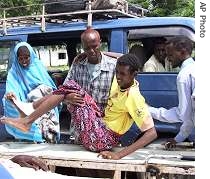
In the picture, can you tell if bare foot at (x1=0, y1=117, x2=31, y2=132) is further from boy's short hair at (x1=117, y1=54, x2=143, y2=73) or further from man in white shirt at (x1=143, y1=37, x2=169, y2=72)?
man in white shirt at (x1=143, y1=37, x2=169, y2=72)

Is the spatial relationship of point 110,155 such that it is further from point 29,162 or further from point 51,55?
point 51,55

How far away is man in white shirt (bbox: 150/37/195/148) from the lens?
3.76m

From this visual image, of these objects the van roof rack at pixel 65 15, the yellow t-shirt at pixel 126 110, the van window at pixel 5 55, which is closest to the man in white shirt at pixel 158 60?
the van roof rack at pixel 65 15

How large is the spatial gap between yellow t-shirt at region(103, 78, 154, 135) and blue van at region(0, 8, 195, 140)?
33.5 inches

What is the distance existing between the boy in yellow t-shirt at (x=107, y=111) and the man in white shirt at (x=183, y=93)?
405 mm

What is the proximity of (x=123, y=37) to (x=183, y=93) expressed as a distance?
4.34 feet

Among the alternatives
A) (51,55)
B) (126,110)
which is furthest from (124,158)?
(51,55)

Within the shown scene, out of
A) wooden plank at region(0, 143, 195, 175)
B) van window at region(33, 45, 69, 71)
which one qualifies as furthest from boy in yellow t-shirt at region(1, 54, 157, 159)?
van window at region(33, 45, 69, 71)

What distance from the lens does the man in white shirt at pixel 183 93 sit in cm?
376

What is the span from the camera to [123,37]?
4.88m

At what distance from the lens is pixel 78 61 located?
13.6 ft

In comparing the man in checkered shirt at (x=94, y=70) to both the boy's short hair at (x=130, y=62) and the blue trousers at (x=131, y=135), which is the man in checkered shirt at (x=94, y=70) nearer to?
the boy's short hair at (x=130, y=62)
